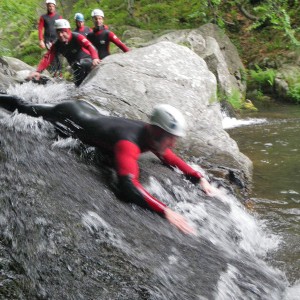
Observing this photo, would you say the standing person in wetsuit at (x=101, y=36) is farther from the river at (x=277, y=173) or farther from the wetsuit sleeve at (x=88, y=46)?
the river at (x=277, y=173)

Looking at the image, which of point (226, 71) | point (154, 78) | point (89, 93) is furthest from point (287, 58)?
point (89, 93)

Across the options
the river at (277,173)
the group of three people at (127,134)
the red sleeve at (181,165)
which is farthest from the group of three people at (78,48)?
the river at (277,173)

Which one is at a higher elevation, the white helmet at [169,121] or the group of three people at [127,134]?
the white helmet at [169,121]

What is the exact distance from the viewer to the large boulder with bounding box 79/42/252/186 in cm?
702

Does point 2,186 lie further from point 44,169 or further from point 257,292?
point 257,292

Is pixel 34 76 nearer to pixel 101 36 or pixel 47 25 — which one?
pixel 101 36

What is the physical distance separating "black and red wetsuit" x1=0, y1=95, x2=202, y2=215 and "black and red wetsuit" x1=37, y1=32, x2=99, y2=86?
11.9 feet

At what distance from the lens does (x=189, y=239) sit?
4137mm

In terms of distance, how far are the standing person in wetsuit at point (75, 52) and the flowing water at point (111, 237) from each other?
386 centimetres

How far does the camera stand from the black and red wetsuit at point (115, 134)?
4207 millimetres

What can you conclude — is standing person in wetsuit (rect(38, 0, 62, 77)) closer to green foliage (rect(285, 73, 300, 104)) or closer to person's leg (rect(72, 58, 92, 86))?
person's leg (rect(72, 58, 92, 86))

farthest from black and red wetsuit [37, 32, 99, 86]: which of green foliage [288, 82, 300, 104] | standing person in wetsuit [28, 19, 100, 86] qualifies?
green foliage [288, 82, 300, 104]

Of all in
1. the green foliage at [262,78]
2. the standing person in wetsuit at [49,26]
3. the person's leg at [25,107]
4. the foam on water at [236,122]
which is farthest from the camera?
the green foliage at [262,78]

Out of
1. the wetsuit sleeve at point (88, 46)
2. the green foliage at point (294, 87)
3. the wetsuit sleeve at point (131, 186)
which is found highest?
the wetsuit sleeve at point (88, 46)
